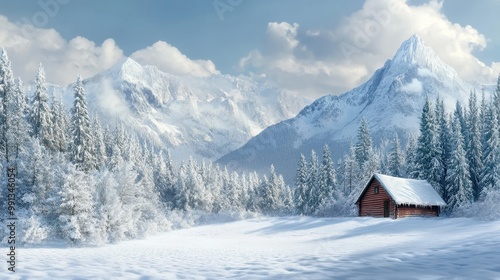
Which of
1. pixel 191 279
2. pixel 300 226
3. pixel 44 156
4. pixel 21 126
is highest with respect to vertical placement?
pixel 21 126

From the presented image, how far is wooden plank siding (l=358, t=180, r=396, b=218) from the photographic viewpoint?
39.6 meters

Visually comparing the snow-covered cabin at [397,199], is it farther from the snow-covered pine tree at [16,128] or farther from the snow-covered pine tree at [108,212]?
the snow-covered pine tree at [16,128]

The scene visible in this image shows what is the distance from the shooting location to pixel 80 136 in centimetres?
4009

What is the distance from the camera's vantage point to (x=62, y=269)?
1108 cm

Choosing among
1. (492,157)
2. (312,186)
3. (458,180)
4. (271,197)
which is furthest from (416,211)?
(271,197)

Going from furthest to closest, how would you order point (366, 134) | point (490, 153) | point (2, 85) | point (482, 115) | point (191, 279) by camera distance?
point (366, 134) < point (482, 115) < point (490, 153) < point (2, 85) < point (191, 279)

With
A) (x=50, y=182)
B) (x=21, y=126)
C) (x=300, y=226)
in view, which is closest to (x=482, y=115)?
(x=300, y=226)

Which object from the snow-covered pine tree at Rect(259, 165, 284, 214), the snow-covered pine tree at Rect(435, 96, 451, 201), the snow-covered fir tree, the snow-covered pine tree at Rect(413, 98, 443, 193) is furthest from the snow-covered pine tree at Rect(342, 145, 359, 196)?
the snow-covered fir tree

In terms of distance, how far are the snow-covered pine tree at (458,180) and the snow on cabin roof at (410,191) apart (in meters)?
2.38

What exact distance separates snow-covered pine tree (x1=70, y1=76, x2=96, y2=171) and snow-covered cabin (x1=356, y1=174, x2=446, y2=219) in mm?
32517

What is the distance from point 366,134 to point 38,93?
53.1 meters

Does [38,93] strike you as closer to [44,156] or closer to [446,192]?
[44,156]

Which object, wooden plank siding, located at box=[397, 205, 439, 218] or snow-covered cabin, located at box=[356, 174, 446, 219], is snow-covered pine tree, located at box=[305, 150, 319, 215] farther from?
wooden plank siding, located at box=[397, 205, 439, 218]

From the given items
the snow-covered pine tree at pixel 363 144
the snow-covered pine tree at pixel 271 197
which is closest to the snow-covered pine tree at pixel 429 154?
the snow-covered pine tree at pixel 363 144
